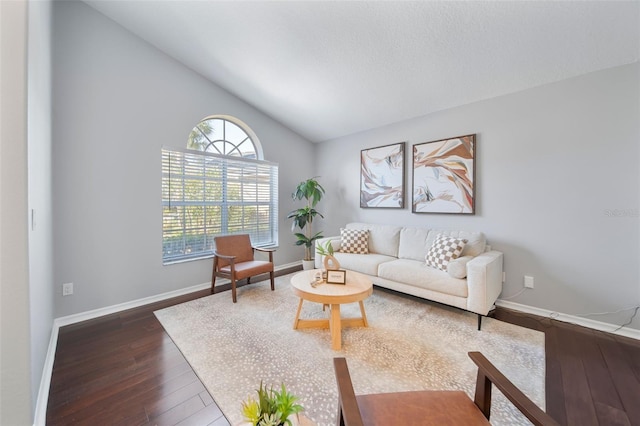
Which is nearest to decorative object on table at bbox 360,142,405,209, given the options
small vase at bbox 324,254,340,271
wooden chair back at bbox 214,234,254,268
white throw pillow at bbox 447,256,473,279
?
white throw pillow at bbox 447,256,473,279

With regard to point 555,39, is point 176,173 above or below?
below

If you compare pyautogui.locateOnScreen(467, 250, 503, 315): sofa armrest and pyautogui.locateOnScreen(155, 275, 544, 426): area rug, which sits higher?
pyautogui.locateOnScreen(467, 250, 503, 315): sofa armrest

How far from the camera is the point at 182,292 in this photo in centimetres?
324

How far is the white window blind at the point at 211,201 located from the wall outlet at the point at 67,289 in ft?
2.86

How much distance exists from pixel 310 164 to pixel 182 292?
10.2 feet

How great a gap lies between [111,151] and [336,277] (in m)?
2.83

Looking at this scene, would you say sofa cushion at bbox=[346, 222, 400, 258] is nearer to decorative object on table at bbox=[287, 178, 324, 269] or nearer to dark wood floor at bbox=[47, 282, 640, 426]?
decorative object on table at bbox=[287, 178, 324, 269]

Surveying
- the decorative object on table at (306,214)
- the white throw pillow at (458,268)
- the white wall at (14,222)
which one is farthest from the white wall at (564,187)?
the white wall at (14,222)

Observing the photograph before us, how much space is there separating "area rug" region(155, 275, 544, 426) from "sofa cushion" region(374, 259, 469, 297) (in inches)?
12.5

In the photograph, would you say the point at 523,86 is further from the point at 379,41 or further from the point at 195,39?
the point at 195,39

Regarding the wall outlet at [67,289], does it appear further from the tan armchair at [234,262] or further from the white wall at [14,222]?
the white wall at [14,222]

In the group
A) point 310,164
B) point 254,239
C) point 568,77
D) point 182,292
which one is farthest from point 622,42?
point 182,292

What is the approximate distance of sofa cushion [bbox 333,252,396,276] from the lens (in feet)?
10.4

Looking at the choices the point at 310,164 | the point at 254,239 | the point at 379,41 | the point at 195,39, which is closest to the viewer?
the point at 379,41
